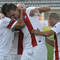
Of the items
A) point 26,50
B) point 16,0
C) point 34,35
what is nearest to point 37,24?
point 34,35

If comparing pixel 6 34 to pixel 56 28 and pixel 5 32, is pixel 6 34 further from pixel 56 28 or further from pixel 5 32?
pixel 56 28

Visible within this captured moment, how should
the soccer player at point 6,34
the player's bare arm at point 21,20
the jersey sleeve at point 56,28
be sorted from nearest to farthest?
the jersey sleeve at point 56,28 < the player's bare arm at point 21,20 < the soccer player at point 6,34

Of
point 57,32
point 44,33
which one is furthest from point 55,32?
point 44,33

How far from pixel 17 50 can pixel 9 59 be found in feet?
0.68

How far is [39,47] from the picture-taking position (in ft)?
13.0

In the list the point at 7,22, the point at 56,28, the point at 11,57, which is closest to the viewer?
the point at 56,28

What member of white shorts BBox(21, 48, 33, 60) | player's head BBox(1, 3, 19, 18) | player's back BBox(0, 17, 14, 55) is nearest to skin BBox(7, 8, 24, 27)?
player's head BBox(1, 3, 19, 18)

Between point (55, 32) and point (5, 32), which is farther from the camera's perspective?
point (5, 32)

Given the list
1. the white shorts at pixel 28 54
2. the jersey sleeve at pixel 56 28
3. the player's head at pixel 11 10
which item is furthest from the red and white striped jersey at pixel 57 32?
the player's head at pixel 11 10

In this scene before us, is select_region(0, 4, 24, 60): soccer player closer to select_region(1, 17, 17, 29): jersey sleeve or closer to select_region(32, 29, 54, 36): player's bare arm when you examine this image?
select_region(1, 17, 17, 29): jersey sleeve

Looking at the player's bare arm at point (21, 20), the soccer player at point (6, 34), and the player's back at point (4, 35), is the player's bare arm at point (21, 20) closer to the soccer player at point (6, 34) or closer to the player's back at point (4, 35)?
the soccer player at point (6, 34)

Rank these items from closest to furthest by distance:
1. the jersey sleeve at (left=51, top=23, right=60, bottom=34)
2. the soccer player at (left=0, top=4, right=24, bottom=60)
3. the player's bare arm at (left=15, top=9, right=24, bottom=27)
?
the jersey sleeve at (left=51, top=23, right=60, bottom=34) < the player's bare arm at (left=15, top=9, right=24, bottom=27) < the soccer player at (left=0, top=4, right=24, bottom=60)

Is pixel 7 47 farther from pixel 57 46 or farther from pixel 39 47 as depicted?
pixel 57 46

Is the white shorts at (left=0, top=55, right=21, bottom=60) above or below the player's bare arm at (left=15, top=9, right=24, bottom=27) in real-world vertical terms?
below
